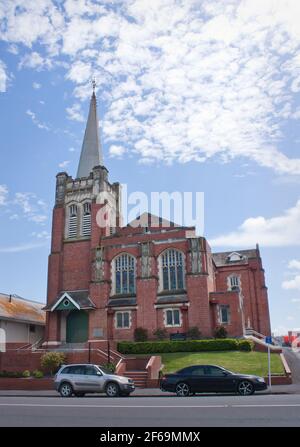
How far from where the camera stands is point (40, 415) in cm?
1143

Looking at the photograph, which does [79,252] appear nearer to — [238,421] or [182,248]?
[182,248]

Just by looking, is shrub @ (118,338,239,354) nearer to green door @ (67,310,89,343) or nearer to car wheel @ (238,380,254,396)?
green door @ (67,310,89,343)

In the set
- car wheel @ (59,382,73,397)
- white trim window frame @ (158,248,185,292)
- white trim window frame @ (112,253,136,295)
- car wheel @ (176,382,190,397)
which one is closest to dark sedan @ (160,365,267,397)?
car wheel @ (176,382,190,397)

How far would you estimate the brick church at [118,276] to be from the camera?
34.7m

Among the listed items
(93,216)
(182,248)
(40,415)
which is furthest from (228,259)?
(40,415)

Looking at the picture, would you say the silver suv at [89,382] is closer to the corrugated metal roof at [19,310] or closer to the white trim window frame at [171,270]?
the white trim window frame at [171,270]

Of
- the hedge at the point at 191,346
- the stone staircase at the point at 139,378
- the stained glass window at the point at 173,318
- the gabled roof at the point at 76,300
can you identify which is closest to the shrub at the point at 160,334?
the stained glass window at the point at 173,318

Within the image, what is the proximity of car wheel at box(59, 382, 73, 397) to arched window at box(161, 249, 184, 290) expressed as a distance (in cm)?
1828

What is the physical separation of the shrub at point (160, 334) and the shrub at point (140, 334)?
30.2 inches

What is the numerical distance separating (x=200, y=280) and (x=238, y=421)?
25029mm

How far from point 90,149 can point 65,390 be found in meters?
31.7

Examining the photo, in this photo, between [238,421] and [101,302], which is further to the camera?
[101,302]

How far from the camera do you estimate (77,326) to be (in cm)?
3706

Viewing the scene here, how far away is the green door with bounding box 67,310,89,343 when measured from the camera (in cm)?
3662
